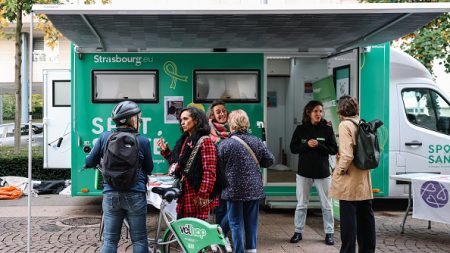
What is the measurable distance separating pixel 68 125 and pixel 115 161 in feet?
18.2

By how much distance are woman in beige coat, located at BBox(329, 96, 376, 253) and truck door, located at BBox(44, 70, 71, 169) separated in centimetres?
575

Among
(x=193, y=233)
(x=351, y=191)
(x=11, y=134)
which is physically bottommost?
(x=193, y=233)

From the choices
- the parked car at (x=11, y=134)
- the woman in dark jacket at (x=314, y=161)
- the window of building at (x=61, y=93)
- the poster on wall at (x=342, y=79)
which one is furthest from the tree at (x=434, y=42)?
the parked car at (x=11, y=134)

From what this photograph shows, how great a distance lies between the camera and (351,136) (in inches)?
193

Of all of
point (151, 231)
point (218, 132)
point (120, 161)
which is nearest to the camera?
Result: point (120, 161)

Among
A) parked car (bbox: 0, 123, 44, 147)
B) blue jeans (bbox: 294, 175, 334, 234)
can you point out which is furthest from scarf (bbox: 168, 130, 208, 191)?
parked car (bbox: 0, 123, 44, 147)

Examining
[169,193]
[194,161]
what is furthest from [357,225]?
[169,193]

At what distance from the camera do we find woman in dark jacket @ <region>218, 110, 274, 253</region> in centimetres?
490

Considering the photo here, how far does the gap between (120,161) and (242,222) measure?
1.60m

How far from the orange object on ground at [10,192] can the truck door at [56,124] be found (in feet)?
2.77

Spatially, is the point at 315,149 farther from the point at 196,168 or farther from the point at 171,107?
the point at 171,107

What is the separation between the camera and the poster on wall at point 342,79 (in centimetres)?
691

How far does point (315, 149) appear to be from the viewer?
19.6ft

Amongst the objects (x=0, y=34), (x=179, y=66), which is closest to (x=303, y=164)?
(x=179, y=66)
